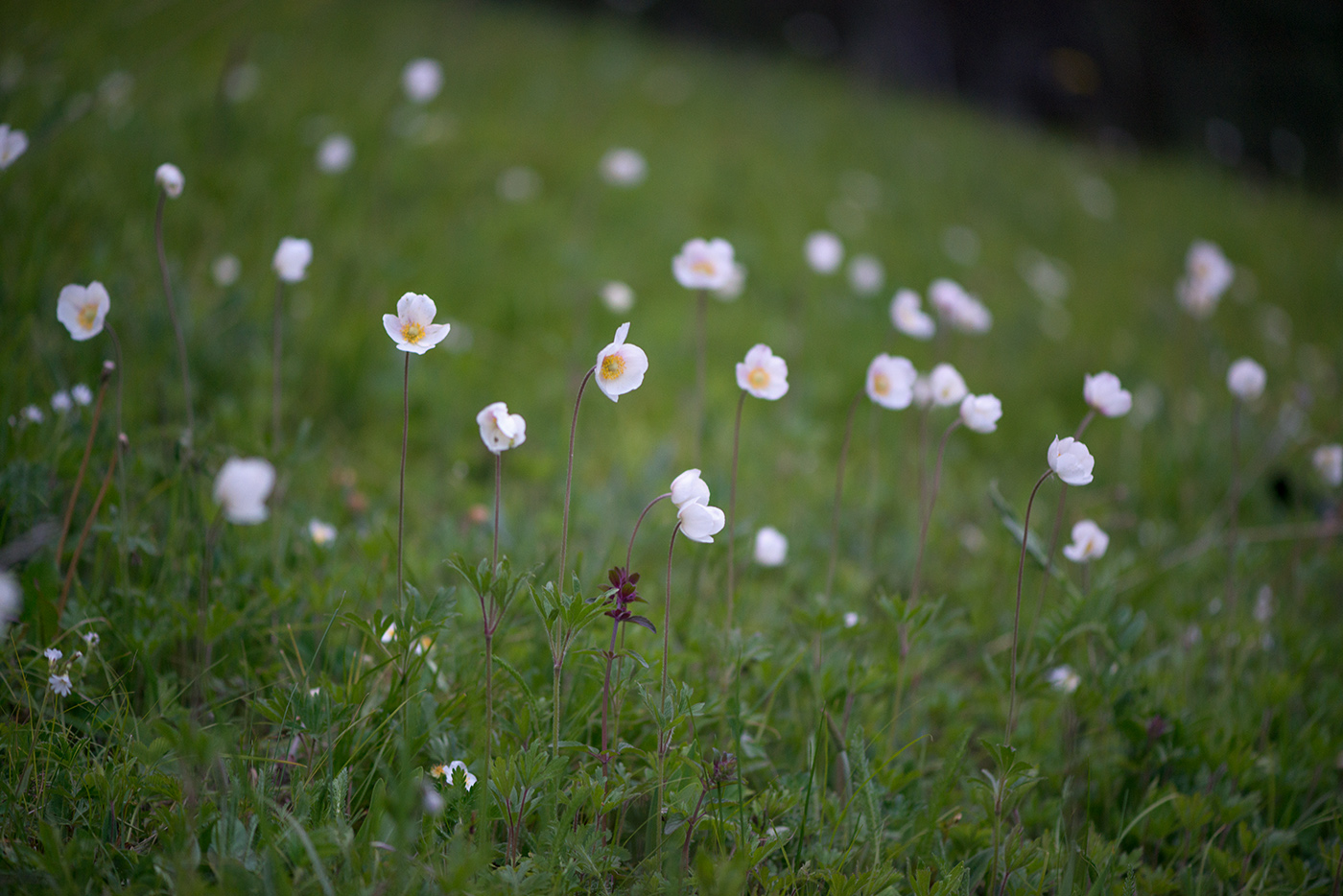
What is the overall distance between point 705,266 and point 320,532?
3.28ft

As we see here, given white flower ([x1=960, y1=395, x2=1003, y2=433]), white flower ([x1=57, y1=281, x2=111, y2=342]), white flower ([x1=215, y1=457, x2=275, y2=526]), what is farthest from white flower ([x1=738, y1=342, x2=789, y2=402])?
white flower ([x1=57, y1=281, x2=111, y2=342])

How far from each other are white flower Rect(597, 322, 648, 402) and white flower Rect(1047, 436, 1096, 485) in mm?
643

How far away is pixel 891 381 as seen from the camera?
157 centimetres

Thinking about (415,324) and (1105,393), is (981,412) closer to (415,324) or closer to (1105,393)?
(1105,393)

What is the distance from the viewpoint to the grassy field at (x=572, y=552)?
3.77ft

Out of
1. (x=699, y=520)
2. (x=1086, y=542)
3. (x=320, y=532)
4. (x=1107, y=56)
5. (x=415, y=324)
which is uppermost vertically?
(x=1107, y=56)

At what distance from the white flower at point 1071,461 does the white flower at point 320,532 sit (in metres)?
1.36

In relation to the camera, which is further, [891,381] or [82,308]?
[891,381]

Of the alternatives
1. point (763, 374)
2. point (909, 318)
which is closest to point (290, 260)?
point (763, 374)

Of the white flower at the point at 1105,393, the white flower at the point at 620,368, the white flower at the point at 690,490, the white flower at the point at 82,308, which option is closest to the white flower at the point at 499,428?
the white flower at the point at 620,368

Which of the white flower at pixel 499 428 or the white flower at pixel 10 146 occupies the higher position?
the white flower at pixel 10 146

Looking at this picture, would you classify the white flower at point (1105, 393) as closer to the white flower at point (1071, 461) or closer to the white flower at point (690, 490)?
the white flower at point (1071, 461)

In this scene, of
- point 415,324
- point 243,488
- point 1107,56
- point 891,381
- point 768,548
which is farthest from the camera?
point 1107,56

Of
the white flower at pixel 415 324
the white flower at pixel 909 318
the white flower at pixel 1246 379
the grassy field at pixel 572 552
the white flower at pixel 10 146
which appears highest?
the white flower at pixel 10 146
